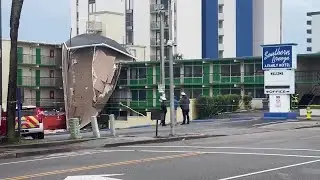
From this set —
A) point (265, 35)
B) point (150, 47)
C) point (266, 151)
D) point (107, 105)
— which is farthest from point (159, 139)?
point (265, 35)

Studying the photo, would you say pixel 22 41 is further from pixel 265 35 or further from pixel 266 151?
pixel 266 151

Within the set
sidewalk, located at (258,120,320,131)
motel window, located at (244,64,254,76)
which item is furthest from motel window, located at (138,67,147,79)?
sidewalk, located at (258,120,320,131)

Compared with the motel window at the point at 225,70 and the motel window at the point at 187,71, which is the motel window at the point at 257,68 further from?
the motel window at the point at 187,71

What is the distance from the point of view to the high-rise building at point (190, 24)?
88312 mm

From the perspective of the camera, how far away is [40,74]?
237 feet

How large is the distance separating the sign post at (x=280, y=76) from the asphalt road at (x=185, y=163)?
15.9 metres

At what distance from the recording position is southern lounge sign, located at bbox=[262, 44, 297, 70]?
1380 inches

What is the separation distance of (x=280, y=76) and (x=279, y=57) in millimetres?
1192

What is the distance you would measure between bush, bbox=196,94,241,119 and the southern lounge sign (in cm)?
852

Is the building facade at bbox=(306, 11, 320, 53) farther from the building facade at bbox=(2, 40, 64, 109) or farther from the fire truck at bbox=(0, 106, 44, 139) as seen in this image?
the fire truck at bbox=(0, 106, 44, 139)

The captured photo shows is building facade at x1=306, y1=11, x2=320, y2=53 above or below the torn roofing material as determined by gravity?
above

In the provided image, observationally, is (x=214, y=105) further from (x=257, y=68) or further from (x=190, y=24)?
(x=190, y=24)

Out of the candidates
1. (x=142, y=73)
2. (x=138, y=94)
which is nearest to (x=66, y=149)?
(x=142, y=73)

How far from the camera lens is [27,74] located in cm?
7081
